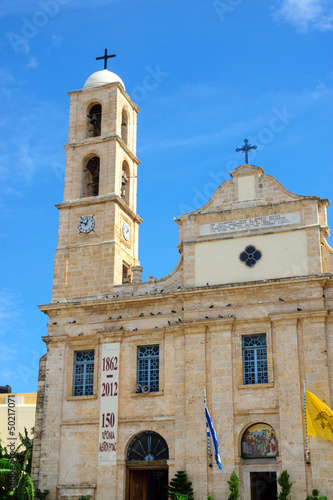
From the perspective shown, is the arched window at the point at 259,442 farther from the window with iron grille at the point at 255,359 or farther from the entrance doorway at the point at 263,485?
the window with iron grille at the point at 255,359

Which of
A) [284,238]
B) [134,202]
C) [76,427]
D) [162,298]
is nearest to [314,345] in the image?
[284,238]

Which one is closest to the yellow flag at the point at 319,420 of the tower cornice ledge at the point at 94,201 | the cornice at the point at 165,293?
the cornice at the point at 165,293

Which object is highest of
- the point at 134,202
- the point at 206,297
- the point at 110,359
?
the point at 134,202

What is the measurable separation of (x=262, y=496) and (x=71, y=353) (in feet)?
28.6

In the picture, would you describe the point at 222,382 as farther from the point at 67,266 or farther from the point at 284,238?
the point at 67,266

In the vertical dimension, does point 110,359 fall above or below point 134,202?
below

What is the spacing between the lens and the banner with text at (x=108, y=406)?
25281 millimetres

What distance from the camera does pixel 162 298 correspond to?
86.4ft

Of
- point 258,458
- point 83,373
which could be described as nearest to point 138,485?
point 83,373

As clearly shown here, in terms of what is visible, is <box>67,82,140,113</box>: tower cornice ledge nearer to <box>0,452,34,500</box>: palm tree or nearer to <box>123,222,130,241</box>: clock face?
<box>123,222,130,241</box>: clock face

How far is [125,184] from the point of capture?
3116cm

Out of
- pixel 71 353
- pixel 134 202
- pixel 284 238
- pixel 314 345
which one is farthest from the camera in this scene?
pixel 134 202

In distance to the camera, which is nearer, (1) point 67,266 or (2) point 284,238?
(2) point 284,238

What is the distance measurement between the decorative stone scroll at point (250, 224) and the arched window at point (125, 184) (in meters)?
5.13
